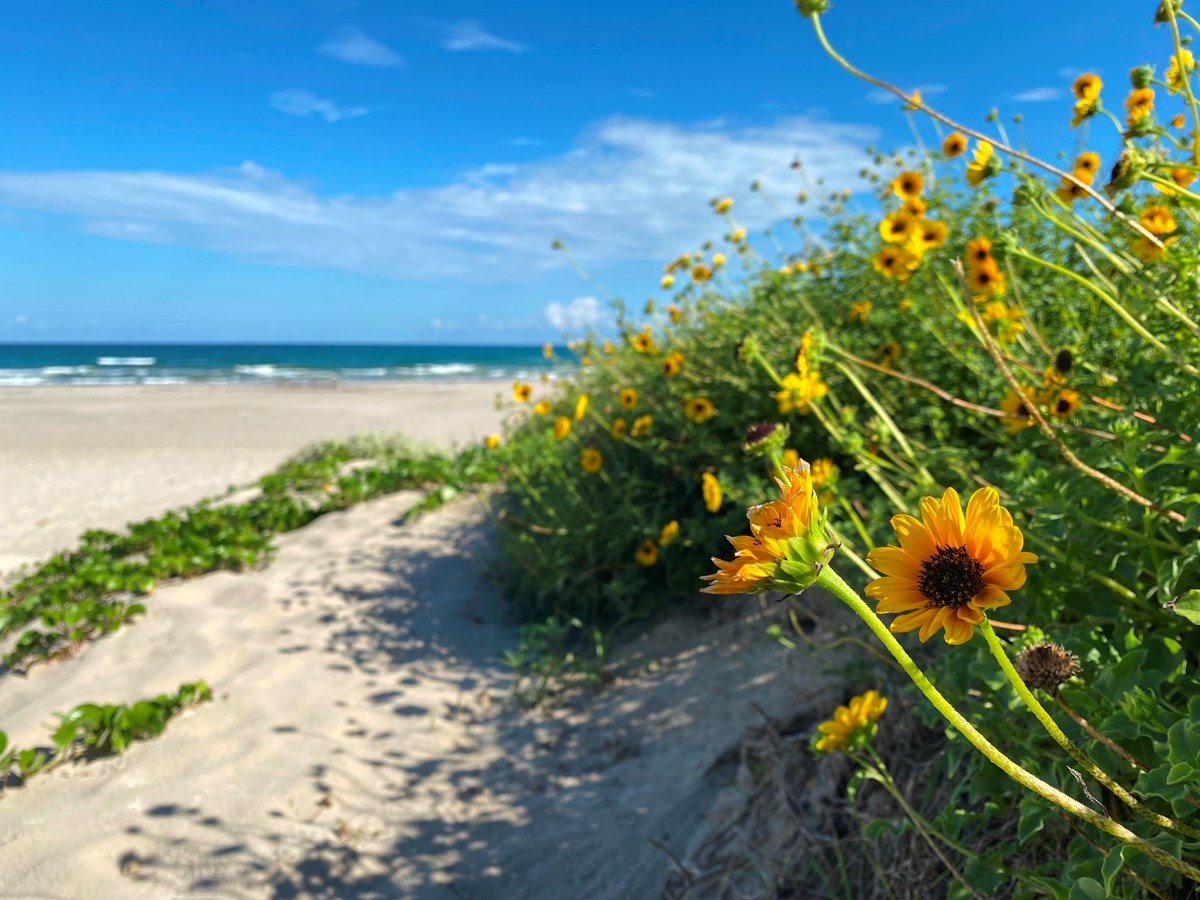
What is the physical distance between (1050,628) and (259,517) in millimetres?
5356

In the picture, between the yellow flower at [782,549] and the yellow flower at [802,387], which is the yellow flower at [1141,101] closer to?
the yellow flower at [802,387]

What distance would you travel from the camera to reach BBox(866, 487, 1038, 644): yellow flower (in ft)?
2.89

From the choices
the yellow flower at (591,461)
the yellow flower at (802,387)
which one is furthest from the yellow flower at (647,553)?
the yellow flower at (802,387)

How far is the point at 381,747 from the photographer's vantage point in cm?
324

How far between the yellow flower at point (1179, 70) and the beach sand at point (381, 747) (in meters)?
1.79

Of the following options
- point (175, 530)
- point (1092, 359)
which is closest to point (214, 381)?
point (175, 530)

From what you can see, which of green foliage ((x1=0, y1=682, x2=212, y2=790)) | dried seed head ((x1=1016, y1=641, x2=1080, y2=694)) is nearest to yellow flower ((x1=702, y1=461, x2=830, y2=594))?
dried seed head ((x1=1016, y1=641, x2=1080, y2=694))

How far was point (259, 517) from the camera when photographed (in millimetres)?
5898

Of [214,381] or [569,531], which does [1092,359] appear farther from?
[214,381]

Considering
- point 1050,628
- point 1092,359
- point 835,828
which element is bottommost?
point 835,828

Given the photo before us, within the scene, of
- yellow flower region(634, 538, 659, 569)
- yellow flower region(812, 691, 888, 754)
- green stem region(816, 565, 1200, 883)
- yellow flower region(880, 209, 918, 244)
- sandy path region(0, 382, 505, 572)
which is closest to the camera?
green stem region(816, 565, 1200, 883)

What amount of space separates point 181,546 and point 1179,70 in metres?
5.30

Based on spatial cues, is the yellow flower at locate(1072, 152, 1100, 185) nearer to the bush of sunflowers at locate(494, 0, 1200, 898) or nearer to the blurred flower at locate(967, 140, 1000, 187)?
the bush of sunflowers at locate(494, 0, 1200, 898)

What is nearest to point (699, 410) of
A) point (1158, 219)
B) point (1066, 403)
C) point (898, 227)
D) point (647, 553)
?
point (647, 553)
